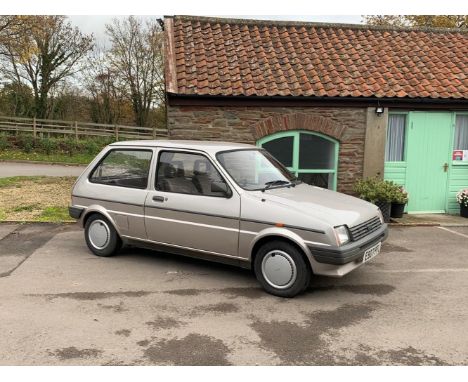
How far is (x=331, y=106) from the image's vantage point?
953 cm

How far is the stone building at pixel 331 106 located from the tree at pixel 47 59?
64.2ft

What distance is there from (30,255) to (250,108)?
516cm

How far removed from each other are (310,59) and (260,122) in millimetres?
2401

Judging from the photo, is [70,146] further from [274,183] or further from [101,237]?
[274,183]

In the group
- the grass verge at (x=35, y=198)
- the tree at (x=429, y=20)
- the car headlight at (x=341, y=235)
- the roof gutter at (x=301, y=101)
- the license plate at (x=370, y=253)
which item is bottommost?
the grass verge at (x=35, y=198)

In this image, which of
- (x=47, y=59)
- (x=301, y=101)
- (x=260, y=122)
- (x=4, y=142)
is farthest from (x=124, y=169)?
(x=47, y=59)

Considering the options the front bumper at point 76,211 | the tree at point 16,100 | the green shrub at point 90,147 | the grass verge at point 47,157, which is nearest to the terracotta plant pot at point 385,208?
the front bumper at point 76,211

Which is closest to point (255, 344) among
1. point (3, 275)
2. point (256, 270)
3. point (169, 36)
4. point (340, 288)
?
point (256, 270)

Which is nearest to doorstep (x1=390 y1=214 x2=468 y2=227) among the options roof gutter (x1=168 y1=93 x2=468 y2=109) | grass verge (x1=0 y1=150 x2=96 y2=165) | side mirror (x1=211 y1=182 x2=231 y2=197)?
roof gutter (x1=168 y1=93 x2=468 y2=109)

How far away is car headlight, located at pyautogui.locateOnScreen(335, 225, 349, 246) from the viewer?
4.74m

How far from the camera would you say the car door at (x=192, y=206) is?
5355mm

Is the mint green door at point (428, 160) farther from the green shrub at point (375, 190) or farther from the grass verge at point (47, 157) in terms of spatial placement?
the grass verge at point (47, 157)

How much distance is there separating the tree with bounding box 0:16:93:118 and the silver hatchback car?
76.6 feet

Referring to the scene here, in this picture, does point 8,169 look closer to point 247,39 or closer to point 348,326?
point 247,39
